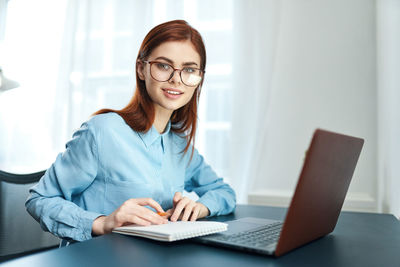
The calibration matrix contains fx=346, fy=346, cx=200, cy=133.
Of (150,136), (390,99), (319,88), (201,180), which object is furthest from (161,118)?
(319,88)

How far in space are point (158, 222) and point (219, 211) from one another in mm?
356

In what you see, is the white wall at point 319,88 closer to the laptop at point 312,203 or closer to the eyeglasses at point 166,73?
the eyeglasses at point 166,73

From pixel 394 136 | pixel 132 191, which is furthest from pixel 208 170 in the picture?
pixel 394 136

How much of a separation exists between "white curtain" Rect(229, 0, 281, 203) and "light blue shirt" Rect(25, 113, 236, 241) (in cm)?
88

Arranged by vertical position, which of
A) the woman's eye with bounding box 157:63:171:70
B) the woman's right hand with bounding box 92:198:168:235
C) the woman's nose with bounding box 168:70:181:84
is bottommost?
the woman's right hand with bounding box 92:198:168:235

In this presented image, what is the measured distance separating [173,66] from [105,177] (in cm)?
41

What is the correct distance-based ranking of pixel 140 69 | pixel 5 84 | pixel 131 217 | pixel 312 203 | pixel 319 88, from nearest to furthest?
1. pixel 312 203
2. pixel 131 217
3. pixel 140 69
4. pixel 5 84
5. pixel 319 88

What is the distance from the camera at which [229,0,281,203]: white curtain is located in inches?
83.7

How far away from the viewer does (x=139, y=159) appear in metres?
1.13

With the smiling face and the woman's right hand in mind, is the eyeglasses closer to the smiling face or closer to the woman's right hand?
the smiling face

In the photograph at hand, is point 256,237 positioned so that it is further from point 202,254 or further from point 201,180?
point 201,180

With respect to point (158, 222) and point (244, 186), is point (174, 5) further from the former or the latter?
point (158, 222)

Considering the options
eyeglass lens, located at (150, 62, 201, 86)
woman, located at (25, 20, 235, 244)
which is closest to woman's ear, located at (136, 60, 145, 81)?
woman, located at (25, 20, 235, 244)

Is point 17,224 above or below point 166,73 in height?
below
